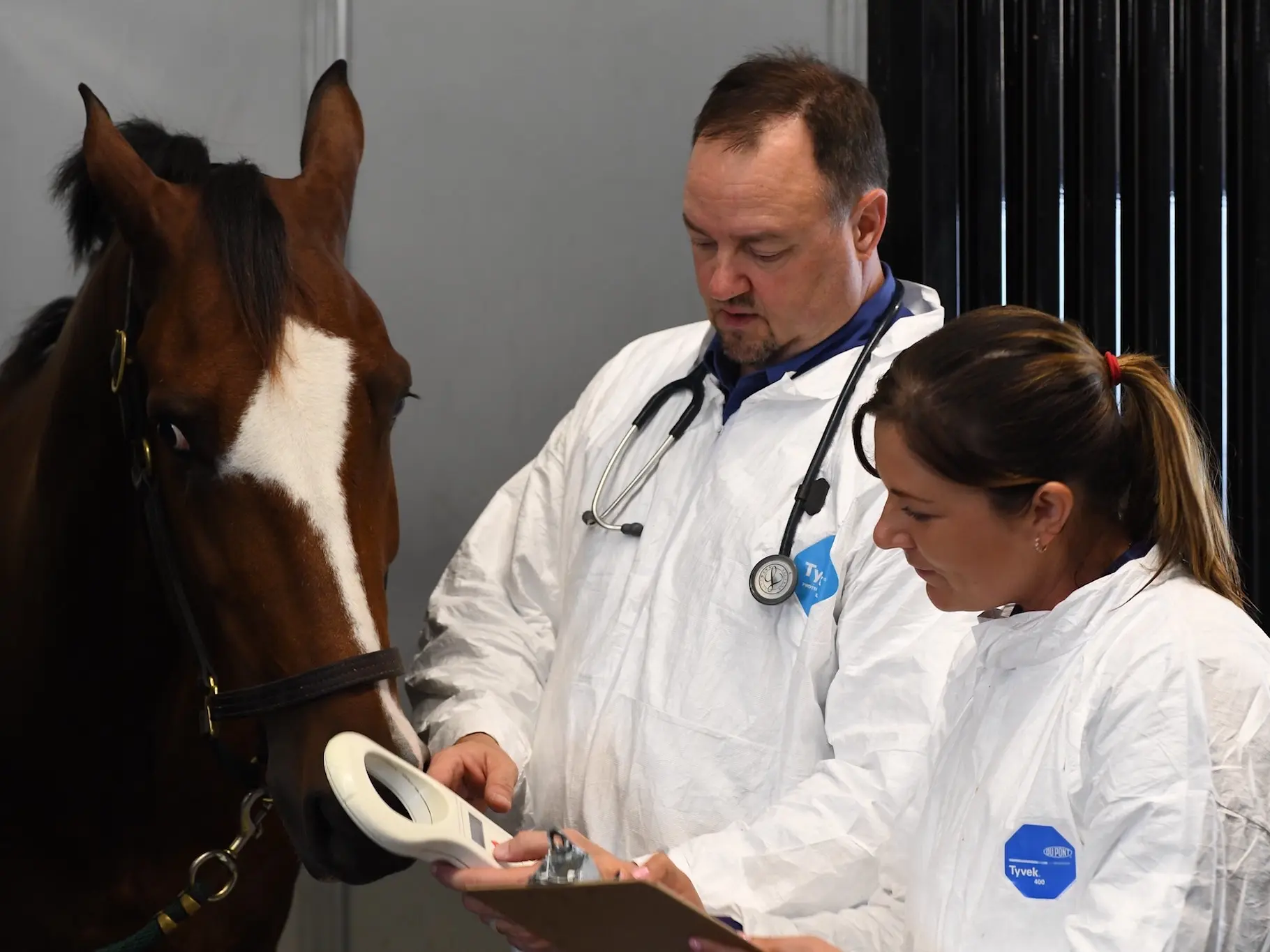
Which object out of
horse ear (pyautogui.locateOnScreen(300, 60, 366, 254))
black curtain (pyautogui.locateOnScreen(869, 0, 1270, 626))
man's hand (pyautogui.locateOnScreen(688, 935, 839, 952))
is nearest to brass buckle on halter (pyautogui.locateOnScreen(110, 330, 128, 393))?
horse ear (pyautogui.locateOnScreen(300, 60, 366, 254))

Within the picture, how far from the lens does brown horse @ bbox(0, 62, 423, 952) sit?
1.21m

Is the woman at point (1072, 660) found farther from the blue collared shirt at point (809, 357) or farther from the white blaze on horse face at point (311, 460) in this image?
the blue collared shirt at point (809, 357)

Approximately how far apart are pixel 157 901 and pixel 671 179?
1.49m

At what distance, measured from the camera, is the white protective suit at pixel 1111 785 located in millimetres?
940

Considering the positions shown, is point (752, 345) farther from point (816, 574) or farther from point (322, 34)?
point (322, 34)

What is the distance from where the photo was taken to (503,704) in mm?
1651

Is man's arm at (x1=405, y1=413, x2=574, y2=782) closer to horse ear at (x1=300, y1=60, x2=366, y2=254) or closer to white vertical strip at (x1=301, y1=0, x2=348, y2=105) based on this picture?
horse ear at (x1=300, y1=60, x2=366, y2=254)

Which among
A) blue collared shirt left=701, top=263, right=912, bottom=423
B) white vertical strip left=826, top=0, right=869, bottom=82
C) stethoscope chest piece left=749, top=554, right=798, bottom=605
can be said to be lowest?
stethoscope chest piece left=749, top=554, right=798, bottom=605

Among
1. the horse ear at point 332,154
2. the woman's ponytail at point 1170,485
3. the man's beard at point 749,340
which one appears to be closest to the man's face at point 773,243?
the man's beard at point 749,340

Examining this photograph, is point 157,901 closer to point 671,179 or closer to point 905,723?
point 905,723

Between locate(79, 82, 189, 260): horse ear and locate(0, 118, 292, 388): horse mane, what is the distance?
0.04m

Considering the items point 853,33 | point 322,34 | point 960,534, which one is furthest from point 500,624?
point 853,33

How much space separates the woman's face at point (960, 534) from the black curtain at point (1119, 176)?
3.81 ft

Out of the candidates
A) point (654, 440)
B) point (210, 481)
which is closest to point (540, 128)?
point (654, 440)
